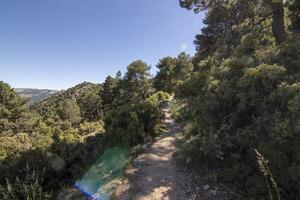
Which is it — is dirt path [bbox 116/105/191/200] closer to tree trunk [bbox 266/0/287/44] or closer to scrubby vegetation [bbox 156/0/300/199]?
scrubby vegetation [bbox 156/0/300/199]

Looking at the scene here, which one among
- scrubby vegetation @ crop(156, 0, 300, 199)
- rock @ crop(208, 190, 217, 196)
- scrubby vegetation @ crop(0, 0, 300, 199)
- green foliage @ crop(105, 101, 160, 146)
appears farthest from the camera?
green foliage @ crop(105, 101, 160, 146)

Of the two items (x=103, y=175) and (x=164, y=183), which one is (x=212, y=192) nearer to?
(x=164, y=183)

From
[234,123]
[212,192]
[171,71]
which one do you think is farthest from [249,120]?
[171,71]

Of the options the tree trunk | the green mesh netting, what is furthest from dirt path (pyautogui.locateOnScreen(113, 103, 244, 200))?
the tree trunk

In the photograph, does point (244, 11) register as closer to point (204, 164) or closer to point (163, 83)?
point (204, 164)

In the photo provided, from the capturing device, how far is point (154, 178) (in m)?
6.92

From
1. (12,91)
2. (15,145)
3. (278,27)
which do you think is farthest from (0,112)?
(278,27)

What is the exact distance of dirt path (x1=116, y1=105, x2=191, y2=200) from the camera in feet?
19.8

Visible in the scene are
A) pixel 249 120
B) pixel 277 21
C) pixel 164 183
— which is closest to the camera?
pixel 249 120

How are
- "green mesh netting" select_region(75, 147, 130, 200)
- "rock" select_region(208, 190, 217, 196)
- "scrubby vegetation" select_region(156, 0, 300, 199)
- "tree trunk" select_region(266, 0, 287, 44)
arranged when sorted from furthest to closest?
1. "tree trunk" select_region(266, 0, 287, 44)
2. "green mesh netting" select_region(75, 147, 130, 200)
3. "rock" select_region(208, 190, 217, 196)
4. "scrubby vegetation" select_region(156, 0, 300, 199)

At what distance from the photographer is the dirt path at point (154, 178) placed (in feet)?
19.8

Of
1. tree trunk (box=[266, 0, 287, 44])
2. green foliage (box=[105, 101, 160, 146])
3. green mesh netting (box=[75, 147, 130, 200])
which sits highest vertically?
tree trunk (box=[266, 0, 287, 44])

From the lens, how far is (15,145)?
2258 centimetres

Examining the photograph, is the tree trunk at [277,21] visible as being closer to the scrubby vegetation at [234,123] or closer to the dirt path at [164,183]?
the scrubby vegetation at [234,123]
